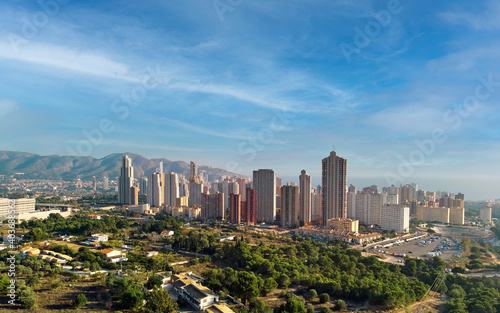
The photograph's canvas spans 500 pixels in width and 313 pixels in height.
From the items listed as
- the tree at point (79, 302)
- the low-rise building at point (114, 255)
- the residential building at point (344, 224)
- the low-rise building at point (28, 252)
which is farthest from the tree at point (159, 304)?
the residential building at point (344, 224)

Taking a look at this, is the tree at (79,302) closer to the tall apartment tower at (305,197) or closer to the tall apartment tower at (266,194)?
the tall apartment tower at (305,197)

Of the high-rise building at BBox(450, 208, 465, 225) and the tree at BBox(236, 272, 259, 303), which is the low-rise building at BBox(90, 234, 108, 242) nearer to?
the tree at BBox(236, 272, 259, 303)

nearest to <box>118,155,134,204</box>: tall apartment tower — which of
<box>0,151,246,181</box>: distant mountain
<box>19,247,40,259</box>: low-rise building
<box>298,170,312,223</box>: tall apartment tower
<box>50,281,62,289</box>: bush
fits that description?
<box>298,170,312,223</box>: tall apartment tower

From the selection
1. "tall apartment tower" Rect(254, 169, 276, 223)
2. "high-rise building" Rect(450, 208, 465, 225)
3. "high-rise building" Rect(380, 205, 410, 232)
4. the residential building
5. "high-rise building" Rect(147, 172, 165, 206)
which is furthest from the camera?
"high-rise building" Rect(147, 172, 165, 206)

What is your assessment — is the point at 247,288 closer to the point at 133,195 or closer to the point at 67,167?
the point at 133,195

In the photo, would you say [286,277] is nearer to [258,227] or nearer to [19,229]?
[258,227]
